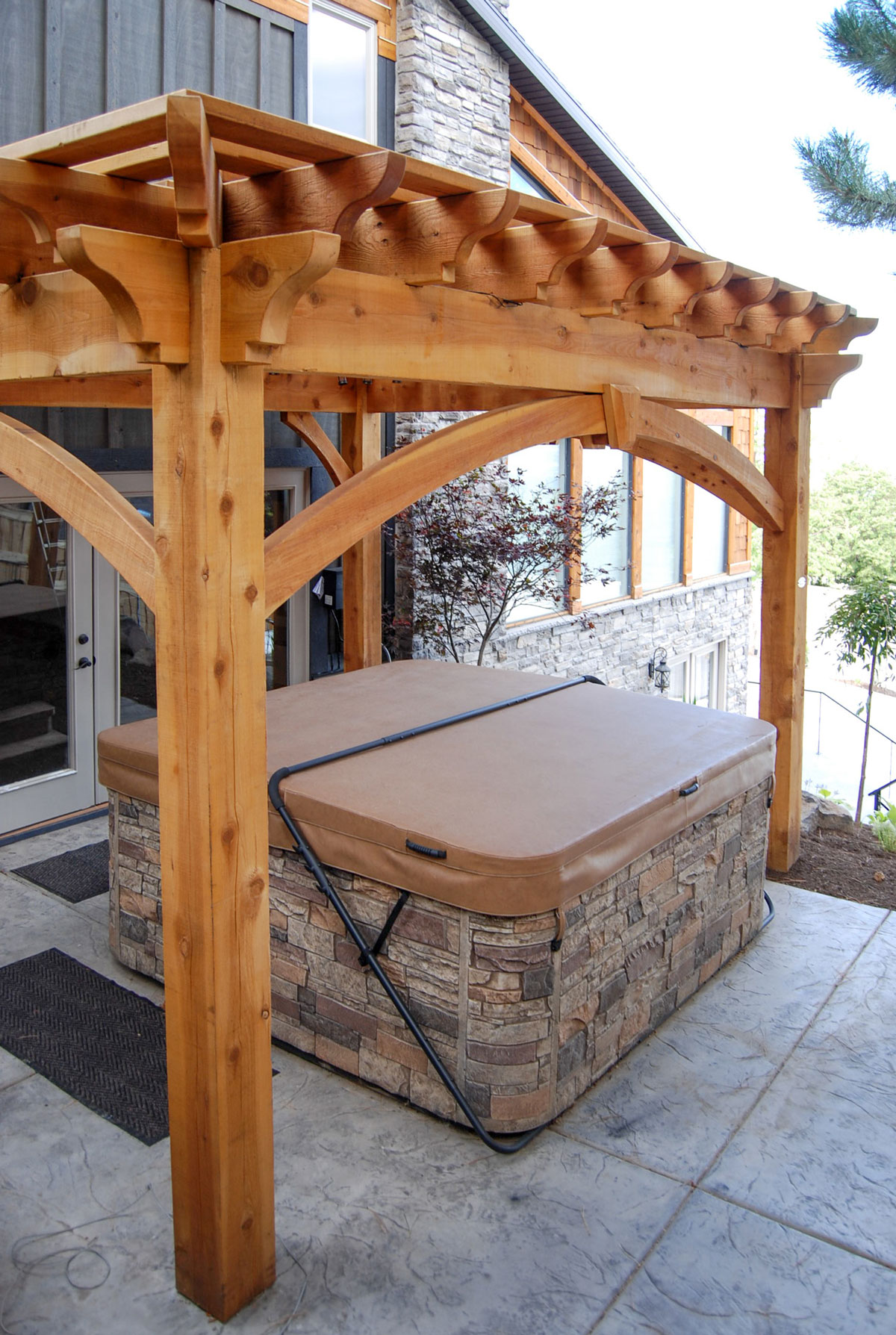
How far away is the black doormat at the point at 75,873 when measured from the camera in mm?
5773

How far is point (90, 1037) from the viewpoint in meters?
4.43

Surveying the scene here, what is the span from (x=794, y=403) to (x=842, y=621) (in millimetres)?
4235

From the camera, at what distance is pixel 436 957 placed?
12.7ft

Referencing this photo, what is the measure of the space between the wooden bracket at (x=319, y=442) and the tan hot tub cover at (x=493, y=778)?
159 centimetres

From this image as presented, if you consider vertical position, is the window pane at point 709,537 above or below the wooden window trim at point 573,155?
below

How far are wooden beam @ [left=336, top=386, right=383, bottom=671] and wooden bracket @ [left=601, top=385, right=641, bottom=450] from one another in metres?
2.71

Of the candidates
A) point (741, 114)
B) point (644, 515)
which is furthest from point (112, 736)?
point (741, 114)

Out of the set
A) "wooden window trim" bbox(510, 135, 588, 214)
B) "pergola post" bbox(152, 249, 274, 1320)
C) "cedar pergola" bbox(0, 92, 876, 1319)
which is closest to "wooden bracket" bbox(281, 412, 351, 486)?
"cedar pergola" bbox(0, 92, 876, 1319)

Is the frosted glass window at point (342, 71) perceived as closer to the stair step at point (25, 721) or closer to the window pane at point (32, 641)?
the window pane at point (32, 641)

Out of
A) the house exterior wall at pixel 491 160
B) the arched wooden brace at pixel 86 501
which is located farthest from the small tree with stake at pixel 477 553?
the arched wooden brace at pixel 86 501

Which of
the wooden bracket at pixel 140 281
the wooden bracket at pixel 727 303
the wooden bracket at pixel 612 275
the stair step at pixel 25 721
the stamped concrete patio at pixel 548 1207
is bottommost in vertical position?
the stamped concrete patio at pixel 548 1207

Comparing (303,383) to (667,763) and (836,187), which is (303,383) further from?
(836,187)

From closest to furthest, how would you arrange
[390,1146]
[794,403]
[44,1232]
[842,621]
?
1. [44,1232]
2. [390,1146]
3. [794,403]
4. [842,621]

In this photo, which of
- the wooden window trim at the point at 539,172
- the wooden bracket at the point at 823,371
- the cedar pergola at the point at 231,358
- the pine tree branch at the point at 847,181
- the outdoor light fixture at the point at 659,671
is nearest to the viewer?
the cedar pergola at the point at 231,358
